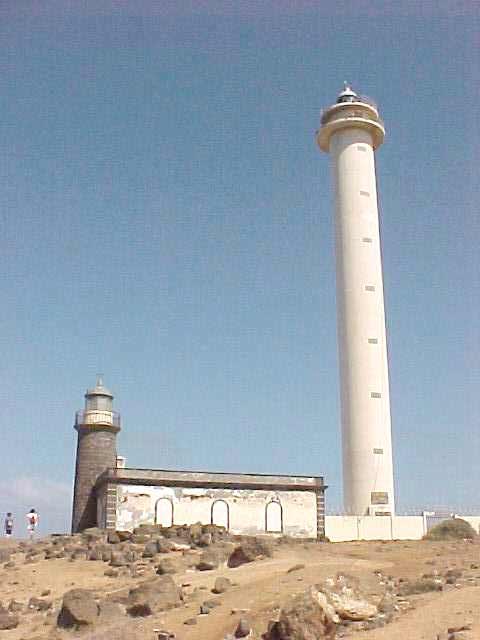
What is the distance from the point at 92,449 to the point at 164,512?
6.14 meters

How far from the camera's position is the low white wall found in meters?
38.4

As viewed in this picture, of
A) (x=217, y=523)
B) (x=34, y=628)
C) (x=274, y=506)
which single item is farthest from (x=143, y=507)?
(x=34, y=628)

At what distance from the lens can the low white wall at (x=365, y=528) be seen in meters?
38.4

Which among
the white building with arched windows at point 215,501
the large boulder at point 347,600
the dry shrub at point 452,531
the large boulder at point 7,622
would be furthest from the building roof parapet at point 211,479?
the large boulder at point 347,600

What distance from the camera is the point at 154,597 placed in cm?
2034

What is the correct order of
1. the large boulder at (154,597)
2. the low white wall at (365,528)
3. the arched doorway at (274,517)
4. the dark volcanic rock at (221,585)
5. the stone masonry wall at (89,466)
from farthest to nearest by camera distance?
the stone masonry wall at (89,466), the low white wall at (365,528), the arched doorway at (274,517), the dark volcanic rock at (221,585), the large boulder at (154,597)

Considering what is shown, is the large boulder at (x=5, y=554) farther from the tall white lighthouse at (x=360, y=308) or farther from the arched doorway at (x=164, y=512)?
the tall white lighthouse at (x=360, y=308)

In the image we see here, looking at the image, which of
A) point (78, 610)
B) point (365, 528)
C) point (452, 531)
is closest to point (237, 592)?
point (78, 610)

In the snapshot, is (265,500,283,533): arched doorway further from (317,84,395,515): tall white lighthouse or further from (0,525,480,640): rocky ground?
(0,525,480,640): rocky ground

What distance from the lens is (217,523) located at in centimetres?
3747

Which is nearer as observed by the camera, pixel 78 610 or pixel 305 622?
pixel 305 622

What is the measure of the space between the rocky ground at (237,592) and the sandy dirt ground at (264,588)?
0.04 meters

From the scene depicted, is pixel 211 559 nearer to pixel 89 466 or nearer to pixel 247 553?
pixel 247 553

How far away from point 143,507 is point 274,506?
6.10 meters
